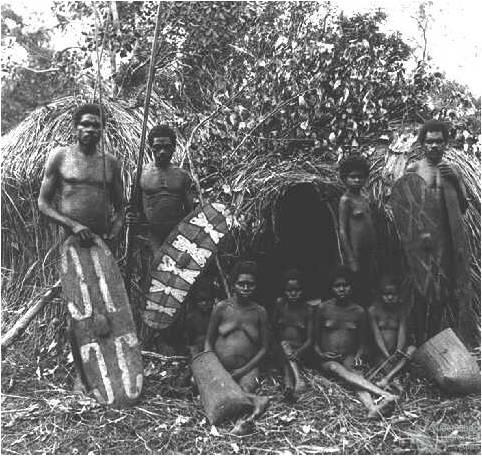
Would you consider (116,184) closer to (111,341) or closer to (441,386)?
(111,341)

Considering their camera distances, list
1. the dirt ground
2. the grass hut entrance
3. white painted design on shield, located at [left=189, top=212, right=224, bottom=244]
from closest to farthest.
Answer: the dirt ground, white painted design on shield, located at [left=189, top=212, right=224, bottom=244], the grass hut entrance

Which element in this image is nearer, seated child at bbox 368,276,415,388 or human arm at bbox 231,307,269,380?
human arm at bbox 231,307,269,380

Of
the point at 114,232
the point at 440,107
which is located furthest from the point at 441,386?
the point at 440,107

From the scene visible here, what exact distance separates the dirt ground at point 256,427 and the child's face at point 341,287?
2.16ft

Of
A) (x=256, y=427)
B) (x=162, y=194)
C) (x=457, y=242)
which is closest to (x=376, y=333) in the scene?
(x=457, y=242)

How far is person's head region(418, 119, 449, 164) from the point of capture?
461 cm

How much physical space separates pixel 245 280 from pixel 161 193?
1.03m

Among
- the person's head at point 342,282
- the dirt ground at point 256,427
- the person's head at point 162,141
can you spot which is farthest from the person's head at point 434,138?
the person's head at point 162,141

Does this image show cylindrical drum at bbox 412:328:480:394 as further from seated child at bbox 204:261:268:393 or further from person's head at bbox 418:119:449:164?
person's head at bbox 418:119:449:164

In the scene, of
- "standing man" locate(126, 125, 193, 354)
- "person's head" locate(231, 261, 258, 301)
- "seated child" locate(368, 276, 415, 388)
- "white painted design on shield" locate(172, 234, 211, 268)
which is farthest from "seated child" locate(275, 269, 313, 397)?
"standing man" locate(126, 125, 193, 354)

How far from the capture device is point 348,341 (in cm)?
471

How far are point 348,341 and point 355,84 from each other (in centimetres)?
274

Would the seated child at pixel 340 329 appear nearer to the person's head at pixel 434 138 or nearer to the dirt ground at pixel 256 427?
the dirt ground at pixel 256 427

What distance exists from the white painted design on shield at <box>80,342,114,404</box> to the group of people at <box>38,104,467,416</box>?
0.77 m
